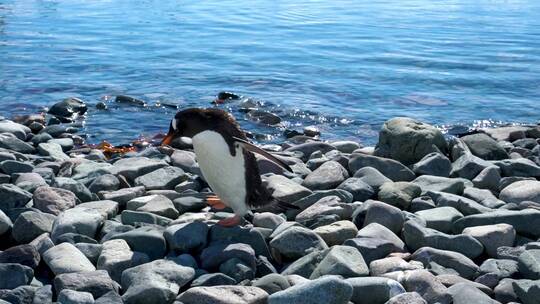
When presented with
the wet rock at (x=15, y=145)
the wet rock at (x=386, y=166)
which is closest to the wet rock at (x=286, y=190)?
the wet rock at (x=386, y=166)

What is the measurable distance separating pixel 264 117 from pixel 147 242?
628 centimetres

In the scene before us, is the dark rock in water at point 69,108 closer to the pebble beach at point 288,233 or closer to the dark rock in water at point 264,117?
the dark rock in water at point 264,117

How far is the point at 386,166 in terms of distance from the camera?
25.2ft

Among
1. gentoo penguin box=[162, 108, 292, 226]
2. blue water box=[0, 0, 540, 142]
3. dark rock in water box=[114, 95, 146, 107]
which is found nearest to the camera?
gentoo penguin box=[162, 108, 292, 226]

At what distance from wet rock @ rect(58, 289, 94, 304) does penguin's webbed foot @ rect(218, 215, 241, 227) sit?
147cm

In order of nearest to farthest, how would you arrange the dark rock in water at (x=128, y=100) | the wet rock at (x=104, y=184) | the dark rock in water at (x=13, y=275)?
the dark rock in water at (x=13, y=275)
the wet rock at (x=104, y=184)
the dark rock in water at (x=128, y=100)

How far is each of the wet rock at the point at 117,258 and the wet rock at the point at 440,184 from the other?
107 inches

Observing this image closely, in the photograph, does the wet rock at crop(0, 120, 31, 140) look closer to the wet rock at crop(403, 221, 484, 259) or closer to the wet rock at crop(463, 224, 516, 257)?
the wet rock at crop(403, 221, 484, 259)

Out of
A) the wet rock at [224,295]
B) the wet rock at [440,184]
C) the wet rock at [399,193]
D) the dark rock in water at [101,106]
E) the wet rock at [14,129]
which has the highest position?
the wet rock at [224,295]

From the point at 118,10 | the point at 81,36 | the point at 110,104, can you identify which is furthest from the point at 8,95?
the point at 118,10

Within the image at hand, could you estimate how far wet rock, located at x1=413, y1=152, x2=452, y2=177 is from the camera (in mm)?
7727

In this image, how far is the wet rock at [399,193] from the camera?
6.62 m

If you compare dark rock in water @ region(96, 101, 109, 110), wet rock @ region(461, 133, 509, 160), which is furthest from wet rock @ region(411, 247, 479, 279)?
dark rock in water @ region(96, 101, 109, 110)

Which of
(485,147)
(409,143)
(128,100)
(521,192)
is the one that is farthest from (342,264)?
(128,100)
